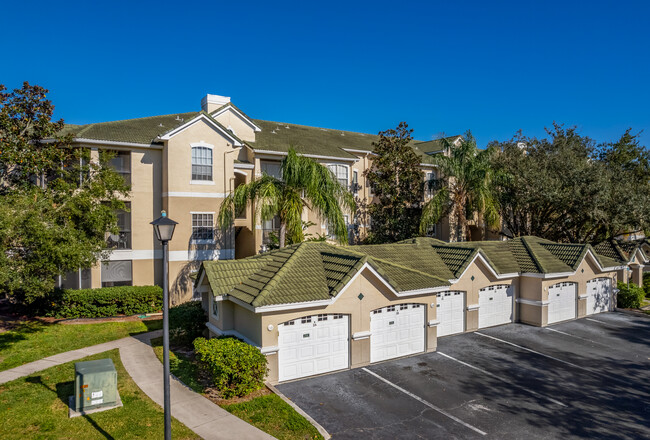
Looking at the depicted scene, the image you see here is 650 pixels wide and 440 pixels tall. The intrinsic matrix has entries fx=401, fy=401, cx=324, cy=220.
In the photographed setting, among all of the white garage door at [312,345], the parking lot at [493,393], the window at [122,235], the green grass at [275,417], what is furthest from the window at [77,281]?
the green grass at [275,417]

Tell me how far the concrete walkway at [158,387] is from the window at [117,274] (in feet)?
19.2

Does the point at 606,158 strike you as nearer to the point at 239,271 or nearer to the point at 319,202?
the point at 319,202

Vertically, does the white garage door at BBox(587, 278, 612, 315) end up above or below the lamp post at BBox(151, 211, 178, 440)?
below

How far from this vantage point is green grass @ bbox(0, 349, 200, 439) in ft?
30.4

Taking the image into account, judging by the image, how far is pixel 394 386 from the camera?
12281 millimetres

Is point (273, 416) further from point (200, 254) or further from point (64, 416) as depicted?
point (200, 254)

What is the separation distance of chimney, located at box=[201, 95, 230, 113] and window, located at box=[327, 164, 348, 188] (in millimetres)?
8801

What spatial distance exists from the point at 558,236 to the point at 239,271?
26.3m

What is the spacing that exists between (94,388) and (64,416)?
2.93 ft

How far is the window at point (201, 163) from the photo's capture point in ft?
75.9

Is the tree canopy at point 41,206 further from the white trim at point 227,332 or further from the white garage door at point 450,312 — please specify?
the white garage door at point 450,312

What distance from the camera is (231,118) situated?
2686cm

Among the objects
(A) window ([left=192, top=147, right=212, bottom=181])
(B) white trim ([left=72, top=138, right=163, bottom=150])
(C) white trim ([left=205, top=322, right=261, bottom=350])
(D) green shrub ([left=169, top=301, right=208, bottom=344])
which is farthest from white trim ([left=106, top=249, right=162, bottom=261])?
(C) white trim ([left=205, top=322, right=261, bottom=350])

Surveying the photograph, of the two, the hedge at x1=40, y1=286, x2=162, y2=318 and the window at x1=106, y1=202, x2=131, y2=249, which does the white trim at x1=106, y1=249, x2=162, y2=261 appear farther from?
the hedge at x1=40, y1=286, x2=162, y2=318
